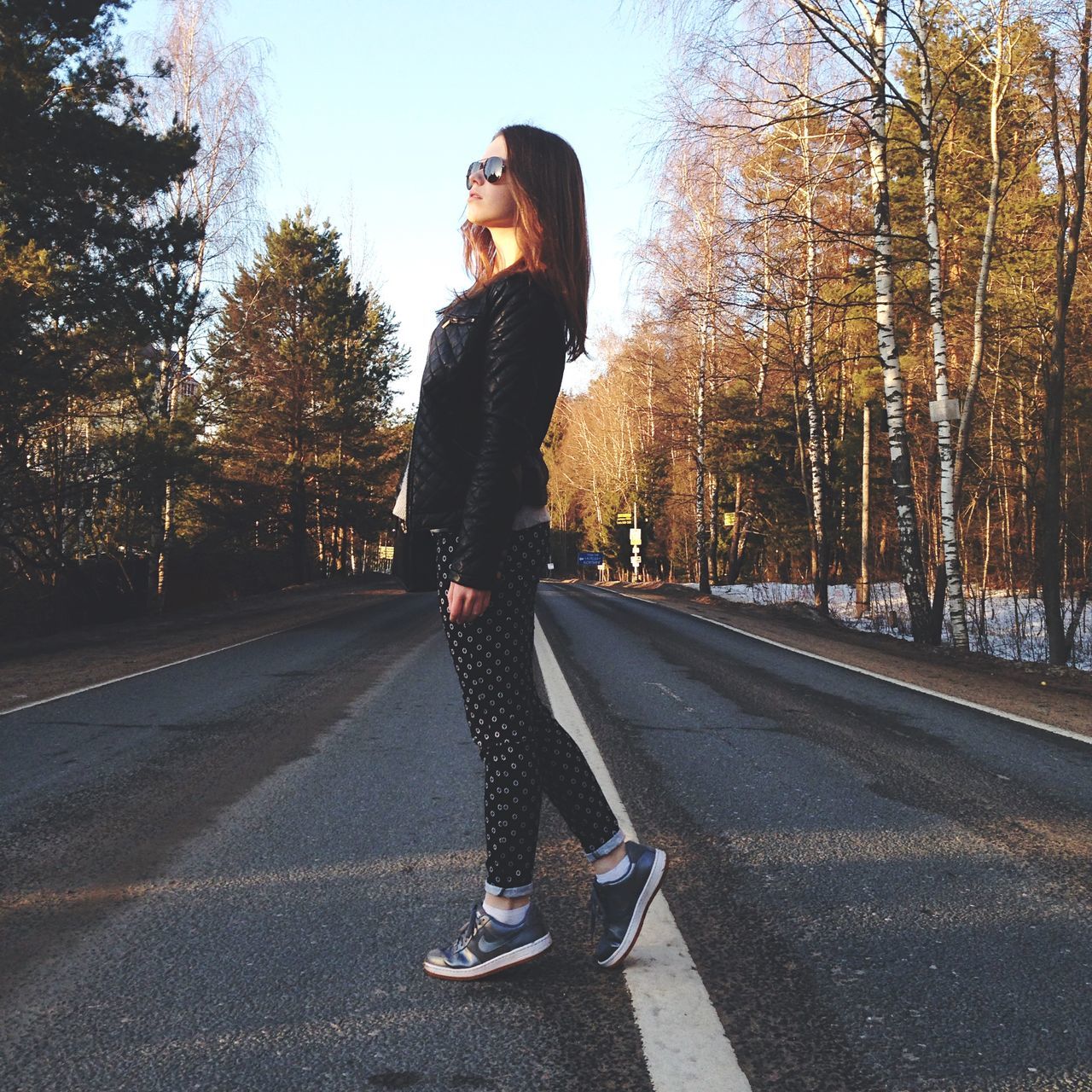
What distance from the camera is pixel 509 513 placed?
2.21m

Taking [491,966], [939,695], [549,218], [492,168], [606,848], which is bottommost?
[939,695]

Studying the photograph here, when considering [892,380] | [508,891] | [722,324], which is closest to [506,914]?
[508,891]

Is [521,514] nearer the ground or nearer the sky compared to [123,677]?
nearer the sky

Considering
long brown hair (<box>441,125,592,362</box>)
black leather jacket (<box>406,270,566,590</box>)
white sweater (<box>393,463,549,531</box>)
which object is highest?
long brown hair (<box>441,125,592,362</box>)

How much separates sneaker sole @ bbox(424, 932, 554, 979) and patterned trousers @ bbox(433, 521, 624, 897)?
127 millimetres

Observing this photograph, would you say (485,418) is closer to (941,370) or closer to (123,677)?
(123,677)

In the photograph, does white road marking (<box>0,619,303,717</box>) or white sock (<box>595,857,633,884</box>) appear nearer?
white sock (<box>595,857,633,884</box>)

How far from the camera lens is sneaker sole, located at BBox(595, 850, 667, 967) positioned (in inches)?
88.0

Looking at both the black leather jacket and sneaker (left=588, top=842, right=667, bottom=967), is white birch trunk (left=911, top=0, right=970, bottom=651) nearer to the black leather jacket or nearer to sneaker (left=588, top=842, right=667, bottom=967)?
sneaker (left=588, top=842, right=667, bottom=967)

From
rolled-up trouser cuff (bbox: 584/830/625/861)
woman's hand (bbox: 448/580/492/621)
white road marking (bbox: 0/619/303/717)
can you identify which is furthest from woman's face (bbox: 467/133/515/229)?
white road marking (bbox: 0/619/303/717)

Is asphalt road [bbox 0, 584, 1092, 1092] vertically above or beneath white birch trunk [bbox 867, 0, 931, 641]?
beneath

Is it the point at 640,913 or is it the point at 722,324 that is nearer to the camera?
the point at 640,913

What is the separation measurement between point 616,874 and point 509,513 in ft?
3.09

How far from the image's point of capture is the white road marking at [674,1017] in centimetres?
175
